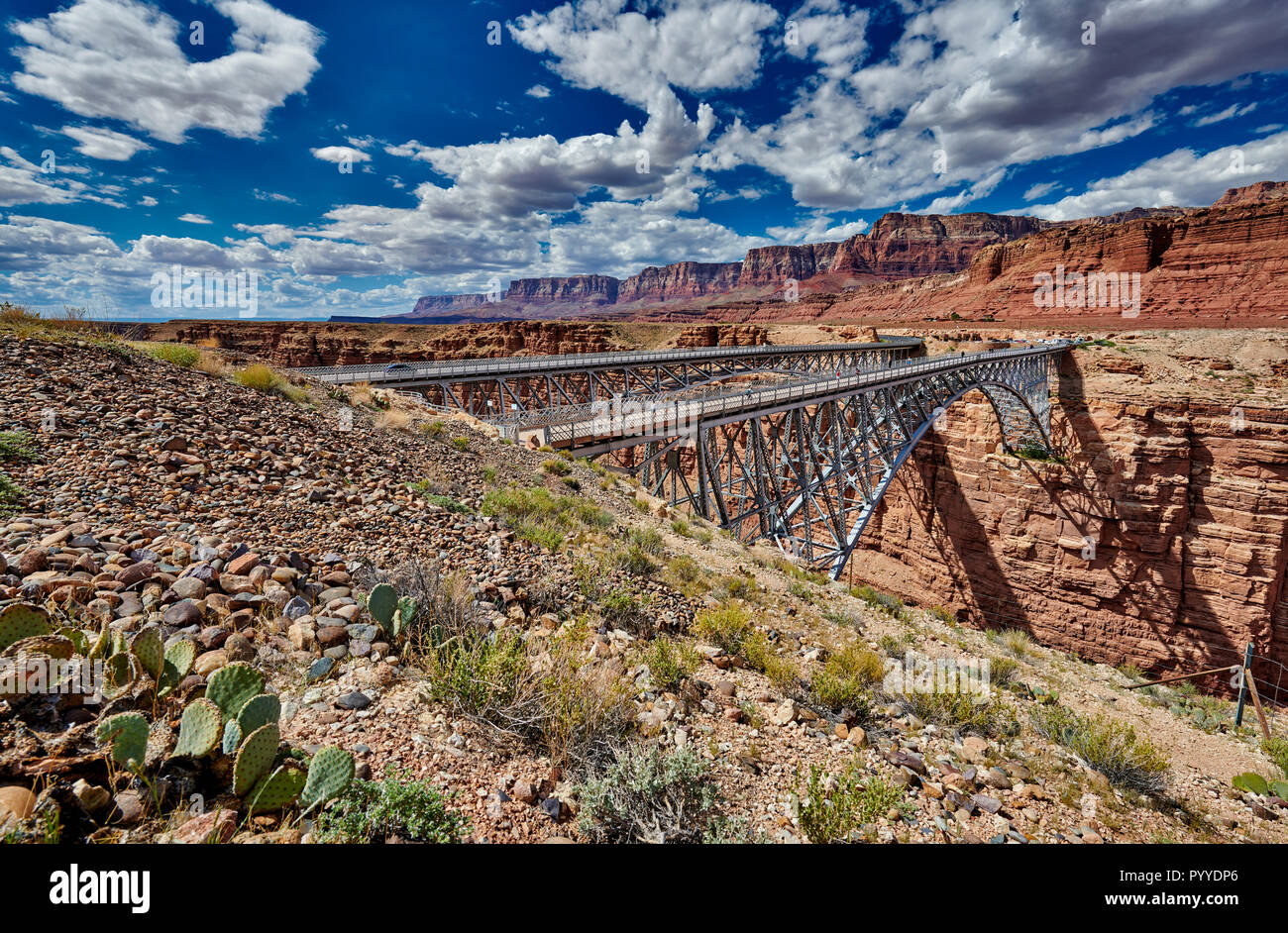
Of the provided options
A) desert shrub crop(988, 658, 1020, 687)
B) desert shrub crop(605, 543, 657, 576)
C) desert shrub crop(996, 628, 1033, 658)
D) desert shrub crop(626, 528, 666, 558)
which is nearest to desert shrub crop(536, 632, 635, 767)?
desert shrub crop(605, 543, 657, 576)

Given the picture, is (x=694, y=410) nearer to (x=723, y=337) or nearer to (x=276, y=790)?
(x=276, y=790)

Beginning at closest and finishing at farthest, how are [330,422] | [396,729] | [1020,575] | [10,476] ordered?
[396,729] → [10,476] → [330,422] → [1020,575]

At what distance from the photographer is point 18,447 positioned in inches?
189

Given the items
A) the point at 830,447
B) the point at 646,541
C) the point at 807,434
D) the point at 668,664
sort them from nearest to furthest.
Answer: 1. the point at 668,664
2. the point at 646,541
3. the point at 830,447
4. the point at 807,434

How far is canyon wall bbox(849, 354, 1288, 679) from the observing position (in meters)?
22.2

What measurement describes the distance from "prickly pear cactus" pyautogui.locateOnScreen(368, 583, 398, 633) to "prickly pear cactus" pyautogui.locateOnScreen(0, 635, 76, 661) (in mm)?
1532

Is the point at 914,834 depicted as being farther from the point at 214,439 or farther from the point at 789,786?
the point at 214,439

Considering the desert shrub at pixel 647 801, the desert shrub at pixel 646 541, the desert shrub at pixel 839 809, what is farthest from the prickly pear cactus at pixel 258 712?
the desert shrub at pixel 646 541

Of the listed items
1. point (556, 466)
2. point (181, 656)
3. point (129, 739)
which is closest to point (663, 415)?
point (556, 466)

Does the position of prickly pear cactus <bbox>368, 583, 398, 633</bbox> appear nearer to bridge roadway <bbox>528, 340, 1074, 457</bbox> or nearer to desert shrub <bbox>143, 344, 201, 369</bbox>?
desert shrub <bbox>143, 344, 201, 369</bbox>

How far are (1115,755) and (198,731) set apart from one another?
7.33m

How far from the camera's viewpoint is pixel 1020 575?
27234 mm
